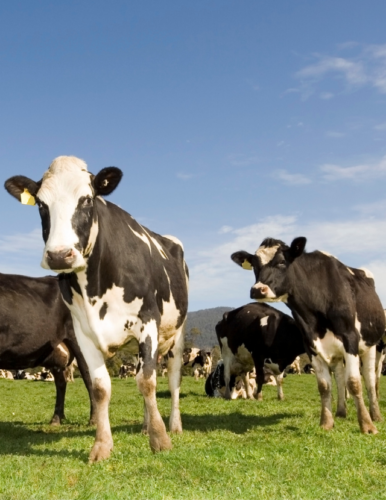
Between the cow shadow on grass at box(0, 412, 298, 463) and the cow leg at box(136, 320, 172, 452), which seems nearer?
the cow leg at box(136, 320, 172, 452)

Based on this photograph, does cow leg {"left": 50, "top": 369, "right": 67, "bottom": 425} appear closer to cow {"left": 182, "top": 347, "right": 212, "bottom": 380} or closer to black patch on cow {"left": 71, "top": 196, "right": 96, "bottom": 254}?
black patch on cow {"left": 71, "top": 196, "right": 96, "bottom": 254}

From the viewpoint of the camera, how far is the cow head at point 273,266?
387 inches

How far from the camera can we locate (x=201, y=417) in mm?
12367

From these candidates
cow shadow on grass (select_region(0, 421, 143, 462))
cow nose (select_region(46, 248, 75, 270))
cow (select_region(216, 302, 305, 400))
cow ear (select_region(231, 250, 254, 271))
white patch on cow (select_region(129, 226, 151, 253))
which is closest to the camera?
cow nose (select_region(46, 248, 75, 270))

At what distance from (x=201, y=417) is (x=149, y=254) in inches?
211

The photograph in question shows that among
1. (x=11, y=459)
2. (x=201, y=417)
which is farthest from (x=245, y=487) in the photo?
(x=201, y=417)

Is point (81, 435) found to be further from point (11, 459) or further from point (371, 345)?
point (371, 345)

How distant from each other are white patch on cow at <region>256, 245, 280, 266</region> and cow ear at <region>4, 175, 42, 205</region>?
420 cm

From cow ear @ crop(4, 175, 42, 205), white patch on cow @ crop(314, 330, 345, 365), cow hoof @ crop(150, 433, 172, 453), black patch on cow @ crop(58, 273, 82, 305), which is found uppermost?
cow ear @ crop(4, 175, 42, 205)

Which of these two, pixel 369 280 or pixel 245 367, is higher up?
pixel 369 280

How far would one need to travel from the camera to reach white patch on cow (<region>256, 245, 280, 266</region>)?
1016 centimetres

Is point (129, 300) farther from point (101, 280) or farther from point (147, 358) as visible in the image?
point (147, 358)

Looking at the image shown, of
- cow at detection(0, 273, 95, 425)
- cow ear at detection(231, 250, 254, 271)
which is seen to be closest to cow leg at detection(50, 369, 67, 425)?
cow at detection(0, 273, 95, 425)

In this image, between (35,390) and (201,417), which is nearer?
(201,417)
